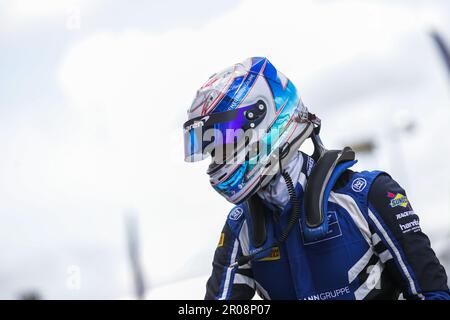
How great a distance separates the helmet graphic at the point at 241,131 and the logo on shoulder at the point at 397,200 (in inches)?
24.8

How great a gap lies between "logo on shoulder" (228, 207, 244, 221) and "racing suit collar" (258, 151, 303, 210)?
9.3 inches

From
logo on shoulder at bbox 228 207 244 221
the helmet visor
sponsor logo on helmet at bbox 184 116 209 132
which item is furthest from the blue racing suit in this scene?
sponsor logo on helmet at bbox 184 116 209 132

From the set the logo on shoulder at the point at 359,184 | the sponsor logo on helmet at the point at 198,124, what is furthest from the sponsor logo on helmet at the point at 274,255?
the sponsor logo on helmet at the point at 198,124

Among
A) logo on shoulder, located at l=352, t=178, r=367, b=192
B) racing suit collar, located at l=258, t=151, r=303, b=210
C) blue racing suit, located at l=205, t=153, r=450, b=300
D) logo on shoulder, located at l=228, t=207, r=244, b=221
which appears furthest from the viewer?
logo on shoulder, located at l=228, t=207, r=244, b=221

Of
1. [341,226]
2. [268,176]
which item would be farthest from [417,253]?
[268,176]

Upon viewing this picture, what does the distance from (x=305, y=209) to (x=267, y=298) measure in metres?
0.62

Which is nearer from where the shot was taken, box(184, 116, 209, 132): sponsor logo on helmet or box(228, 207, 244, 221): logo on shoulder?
box(184, 116, 209, 132): sponsor logo on helmet

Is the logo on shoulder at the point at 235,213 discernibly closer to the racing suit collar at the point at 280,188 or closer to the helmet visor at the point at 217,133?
the racing suit collar at the point at 280,188

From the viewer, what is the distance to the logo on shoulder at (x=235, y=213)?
3.79 m

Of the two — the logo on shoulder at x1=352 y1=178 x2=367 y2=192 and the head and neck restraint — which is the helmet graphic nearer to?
the head and neck restraint

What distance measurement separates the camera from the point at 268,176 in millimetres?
3523

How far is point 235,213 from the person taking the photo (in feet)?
12.6

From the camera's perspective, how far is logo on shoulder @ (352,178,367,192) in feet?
10.9
